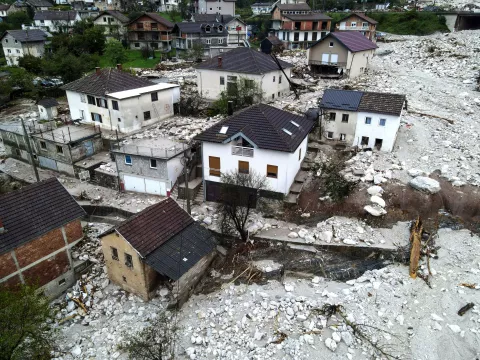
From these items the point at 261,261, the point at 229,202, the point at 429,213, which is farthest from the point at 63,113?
the point at 429,213

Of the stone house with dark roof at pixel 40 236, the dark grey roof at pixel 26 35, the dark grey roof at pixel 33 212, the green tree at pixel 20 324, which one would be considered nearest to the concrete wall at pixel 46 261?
the stone house with dark roof at pixel 40 236

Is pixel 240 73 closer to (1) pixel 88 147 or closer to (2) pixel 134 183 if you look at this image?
(1) pixel 88 147

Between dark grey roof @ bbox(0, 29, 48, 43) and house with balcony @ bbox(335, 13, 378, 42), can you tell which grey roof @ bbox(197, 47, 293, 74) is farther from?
dark grey roof @ bbox(0, 29, 48, 43)

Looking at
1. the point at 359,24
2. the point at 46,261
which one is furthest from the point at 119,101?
the point at 359,24

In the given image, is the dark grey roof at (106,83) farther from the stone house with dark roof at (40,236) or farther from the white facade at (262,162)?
the stone house with dark roof at (40,236)

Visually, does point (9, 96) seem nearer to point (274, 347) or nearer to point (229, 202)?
point (229, 202)

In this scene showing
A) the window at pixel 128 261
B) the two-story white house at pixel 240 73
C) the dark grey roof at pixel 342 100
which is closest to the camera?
the window at pixel 128 261
